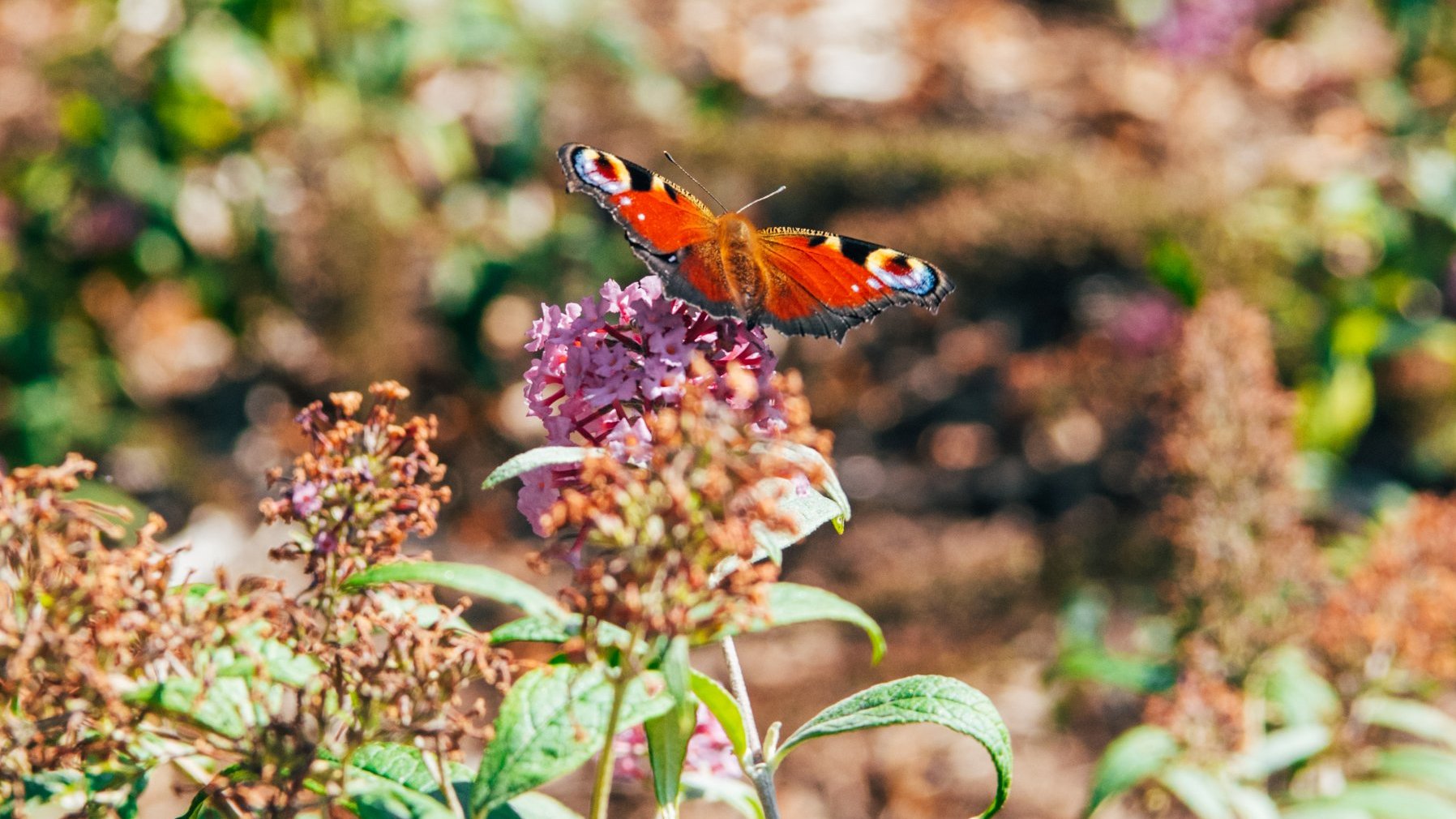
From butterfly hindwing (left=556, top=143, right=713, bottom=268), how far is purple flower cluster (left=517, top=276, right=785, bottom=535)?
0.20 metres

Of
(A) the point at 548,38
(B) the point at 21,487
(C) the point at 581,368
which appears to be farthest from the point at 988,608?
(B) the point at 21,487

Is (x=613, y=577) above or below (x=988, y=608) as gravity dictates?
above

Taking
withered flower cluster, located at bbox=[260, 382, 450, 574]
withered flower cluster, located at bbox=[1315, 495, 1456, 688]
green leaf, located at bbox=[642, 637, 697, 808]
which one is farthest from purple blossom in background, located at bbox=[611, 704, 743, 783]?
withered flower cluster, located at bbox=[1315, 495, 1456, 688]

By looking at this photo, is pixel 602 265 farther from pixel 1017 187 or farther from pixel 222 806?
pixel 222 806

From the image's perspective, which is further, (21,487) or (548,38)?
(548,38)

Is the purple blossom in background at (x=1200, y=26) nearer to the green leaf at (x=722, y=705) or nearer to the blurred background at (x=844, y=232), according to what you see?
the blurred background at (x=844, y=232)

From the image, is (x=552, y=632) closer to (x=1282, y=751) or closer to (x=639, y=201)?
(x=639, y=201)

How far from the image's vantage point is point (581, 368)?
1.34m

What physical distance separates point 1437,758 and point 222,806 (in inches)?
90.0

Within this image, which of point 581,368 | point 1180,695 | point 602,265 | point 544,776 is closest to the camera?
point 544,776

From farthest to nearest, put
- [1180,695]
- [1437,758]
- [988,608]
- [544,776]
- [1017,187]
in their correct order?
[1017,187], [988,608], [1437,758], [1180,695], [544,776]

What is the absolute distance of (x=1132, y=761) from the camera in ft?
7.36

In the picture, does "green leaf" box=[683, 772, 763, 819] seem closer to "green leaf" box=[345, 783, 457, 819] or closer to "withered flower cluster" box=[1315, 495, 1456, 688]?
"green leaf" box=[345, 783, 457, 819]

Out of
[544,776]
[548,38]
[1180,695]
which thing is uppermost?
[544,776]
